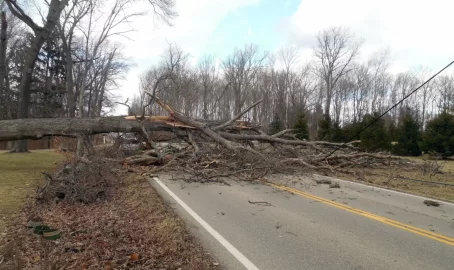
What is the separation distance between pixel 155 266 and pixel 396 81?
68020mm

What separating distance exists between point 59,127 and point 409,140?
25.8 meters

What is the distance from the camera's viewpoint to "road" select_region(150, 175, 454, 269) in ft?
15.2

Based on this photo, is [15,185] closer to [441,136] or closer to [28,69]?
[28,69]

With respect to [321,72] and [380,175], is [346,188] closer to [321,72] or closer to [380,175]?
[380,175]

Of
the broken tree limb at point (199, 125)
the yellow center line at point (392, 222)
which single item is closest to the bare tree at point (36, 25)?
the broken tree limb at point (199, 125)

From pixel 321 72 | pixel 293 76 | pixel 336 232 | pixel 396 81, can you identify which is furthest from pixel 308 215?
pixel 396 81

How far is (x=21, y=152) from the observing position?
21156 millimetres

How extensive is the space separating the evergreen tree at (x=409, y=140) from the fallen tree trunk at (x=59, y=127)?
22932 millimetres

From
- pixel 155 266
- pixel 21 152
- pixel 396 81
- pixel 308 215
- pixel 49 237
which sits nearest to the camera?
pixel 155 266

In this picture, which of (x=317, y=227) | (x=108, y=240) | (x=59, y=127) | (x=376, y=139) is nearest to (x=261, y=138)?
(x=59, y=127)

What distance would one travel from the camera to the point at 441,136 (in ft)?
80.4

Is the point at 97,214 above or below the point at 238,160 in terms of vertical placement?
below

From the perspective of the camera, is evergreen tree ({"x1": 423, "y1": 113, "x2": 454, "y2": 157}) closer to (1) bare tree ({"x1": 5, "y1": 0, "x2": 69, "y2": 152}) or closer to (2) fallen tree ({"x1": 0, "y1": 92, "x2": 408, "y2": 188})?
(2) fallen tree ({"x1": 0, "y1": 92, "x2": 408, "y2": 188})

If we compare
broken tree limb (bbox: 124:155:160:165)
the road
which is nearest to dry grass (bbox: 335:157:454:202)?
the road
